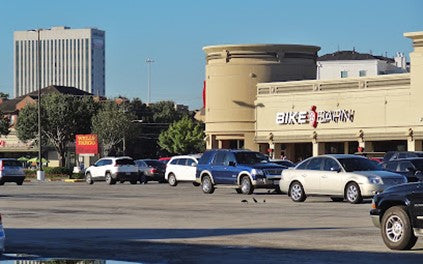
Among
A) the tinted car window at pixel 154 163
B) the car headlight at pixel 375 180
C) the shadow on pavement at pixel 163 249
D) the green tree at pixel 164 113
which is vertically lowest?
the shadow on pavement at pixel 163 249

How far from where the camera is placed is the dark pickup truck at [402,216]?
17.4m

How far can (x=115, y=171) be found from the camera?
58188 mm

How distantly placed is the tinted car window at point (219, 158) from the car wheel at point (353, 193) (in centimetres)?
1011

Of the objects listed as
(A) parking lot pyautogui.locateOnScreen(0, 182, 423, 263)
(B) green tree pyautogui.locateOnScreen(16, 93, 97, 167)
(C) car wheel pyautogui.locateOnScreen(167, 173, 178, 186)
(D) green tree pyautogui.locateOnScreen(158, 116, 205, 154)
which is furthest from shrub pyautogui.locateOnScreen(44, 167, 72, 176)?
(D) green tree pyautogui.locateOnScreen(158, 116, 205, 154)

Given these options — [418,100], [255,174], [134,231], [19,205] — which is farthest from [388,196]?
[418,100]

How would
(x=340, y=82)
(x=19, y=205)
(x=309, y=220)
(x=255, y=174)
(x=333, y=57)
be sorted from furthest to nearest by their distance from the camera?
(x=333, y=57) < (x=340, y=82) < (x=255, y=174) < (x=19, y=205) < (x=309, y=220)

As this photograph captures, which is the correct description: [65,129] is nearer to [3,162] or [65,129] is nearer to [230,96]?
[230,96]

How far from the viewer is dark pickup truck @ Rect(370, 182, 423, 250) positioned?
57.1ft

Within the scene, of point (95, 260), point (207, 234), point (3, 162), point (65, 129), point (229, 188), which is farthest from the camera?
point (65, 129)

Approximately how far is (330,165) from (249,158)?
8.19 meters

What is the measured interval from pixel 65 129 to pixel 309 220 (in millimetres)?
86994

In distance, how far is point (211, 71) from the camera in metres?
87.4

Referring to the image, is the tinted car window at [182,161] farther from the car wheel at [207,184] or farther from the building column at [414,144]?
the building column at [414,144]

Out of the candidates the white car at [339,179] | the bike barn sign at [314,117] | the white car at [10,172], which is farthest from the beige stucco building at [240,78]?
the white car at [339,179]
